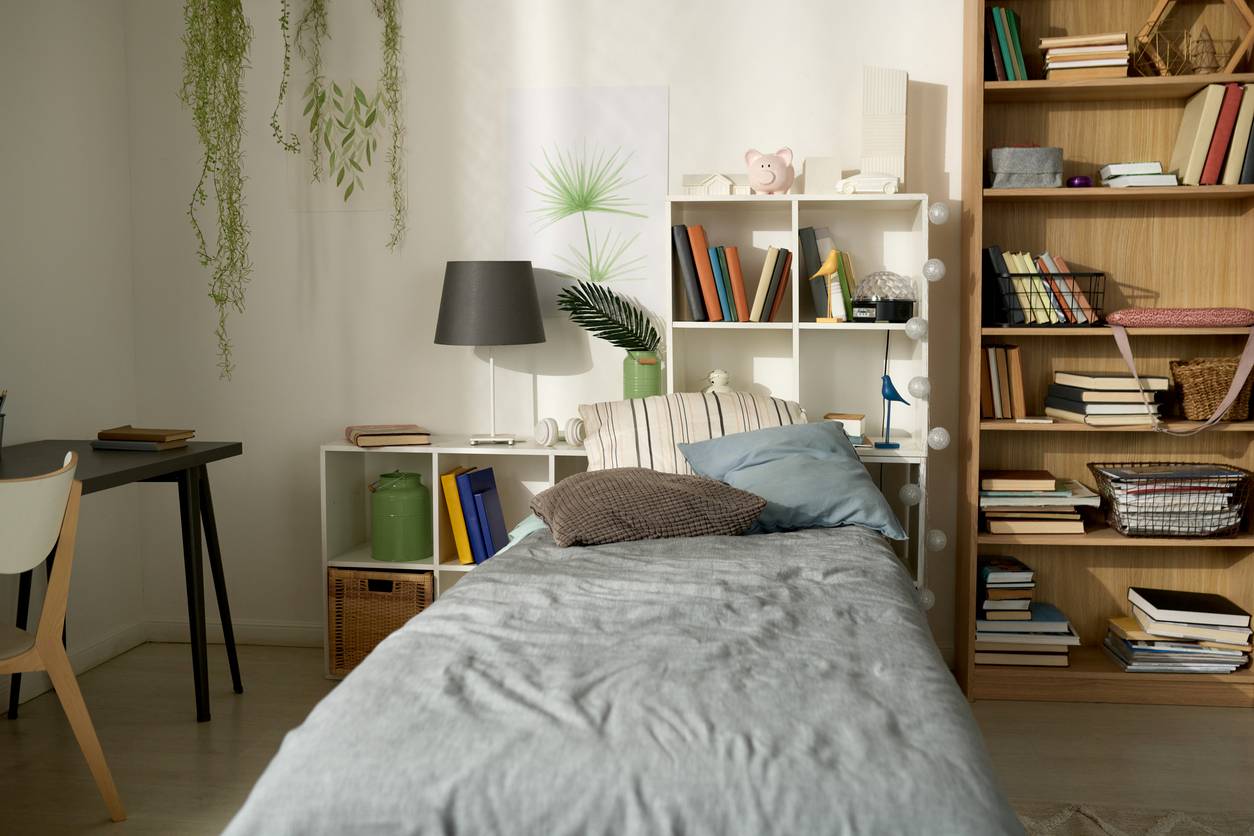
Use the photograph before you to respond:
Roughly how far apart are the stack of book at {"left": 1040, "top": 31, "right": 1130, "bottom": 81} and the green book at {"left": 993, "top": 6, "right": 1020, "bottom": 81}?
0.33 feet

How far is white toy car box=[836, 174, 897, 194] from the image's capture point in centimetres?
321

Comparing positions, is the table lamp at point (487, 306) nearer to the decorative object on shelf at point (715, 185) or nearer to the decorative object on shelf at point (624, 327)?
the decorative object on shelf at point (624, 327)

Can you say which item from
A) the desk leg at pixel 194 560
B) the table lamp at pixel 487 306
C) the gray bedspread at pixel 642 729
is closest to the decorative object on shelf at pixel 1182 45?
the table lamp at pixel 487 306

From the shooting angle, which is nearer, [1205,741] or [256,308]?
[1205,741]

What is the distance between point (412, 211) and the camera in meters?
3.66

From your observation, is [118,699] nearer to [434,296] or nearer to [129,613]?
[129,613]

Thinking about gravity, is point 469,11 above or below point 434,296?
above

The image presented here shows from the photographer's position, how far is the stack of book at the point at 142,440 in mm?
3010

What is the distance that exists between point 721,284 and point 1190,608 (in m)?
1.74

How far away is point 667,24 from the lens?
349 centimetres

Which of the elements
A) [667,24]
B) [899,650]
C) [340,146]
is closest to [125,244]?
[340,146]

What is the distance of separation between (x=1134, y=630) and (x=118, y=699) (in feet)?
10.3

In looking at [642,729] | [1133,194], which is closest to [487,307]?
[1133,194]

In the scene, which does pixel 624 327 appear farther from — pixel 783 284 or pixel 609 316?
pixel 783 284
